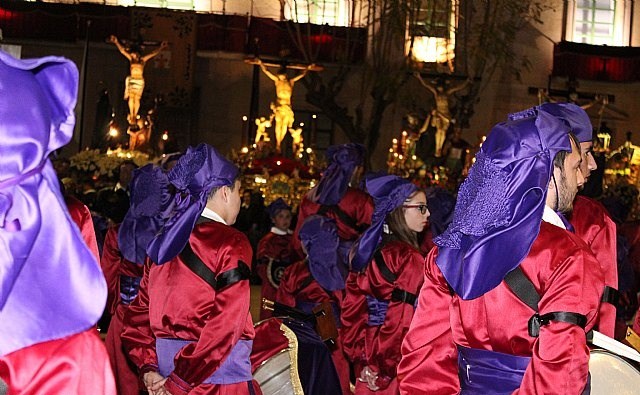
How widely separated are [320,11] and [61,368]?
2958 centimetres

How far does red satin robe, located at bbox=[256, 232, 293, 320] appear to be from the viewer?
29.2ft

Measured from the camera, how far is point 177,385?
4.26 meters

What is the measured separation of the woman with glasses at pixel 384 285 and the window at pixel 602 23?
27949mm

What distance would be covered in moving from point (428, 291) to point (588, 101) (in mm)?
25111

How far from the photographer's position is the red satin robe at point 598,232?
500 cm

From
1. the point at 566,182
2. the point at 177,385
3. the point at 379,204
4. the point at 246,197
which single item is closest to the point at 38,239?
the point at 566,182

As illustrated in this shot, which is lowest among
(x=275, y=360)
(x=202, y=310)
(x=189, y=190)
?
(x=275, y=360)

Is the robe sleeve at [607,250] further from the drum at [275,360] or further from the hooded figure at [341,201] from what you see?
the hooded figure at [341,201]

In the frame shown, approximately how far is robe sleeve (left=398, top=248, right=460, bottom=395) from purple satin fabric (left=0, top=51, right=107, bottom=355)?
1.53 m

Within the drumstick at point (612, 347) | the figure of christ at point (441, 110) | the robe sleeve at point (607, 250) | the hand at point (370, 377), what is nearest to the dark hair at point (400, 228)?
the hand at point (370, 377)

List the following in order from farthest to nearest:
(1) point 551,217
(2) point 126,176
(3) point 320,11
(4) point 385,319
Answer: (3) point 320,11, (2) point 126,176, (4) point 385,319, (1) point 551,217

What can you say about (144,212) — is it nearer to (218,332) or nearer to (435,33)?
(218,332)

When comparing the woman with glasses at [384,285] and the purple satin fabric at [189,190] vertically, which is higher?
the purple satin fabric at [189,190]

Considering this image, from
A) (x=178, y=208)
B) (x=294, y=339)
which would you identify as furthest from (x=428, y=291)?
(x=294, y=339)
